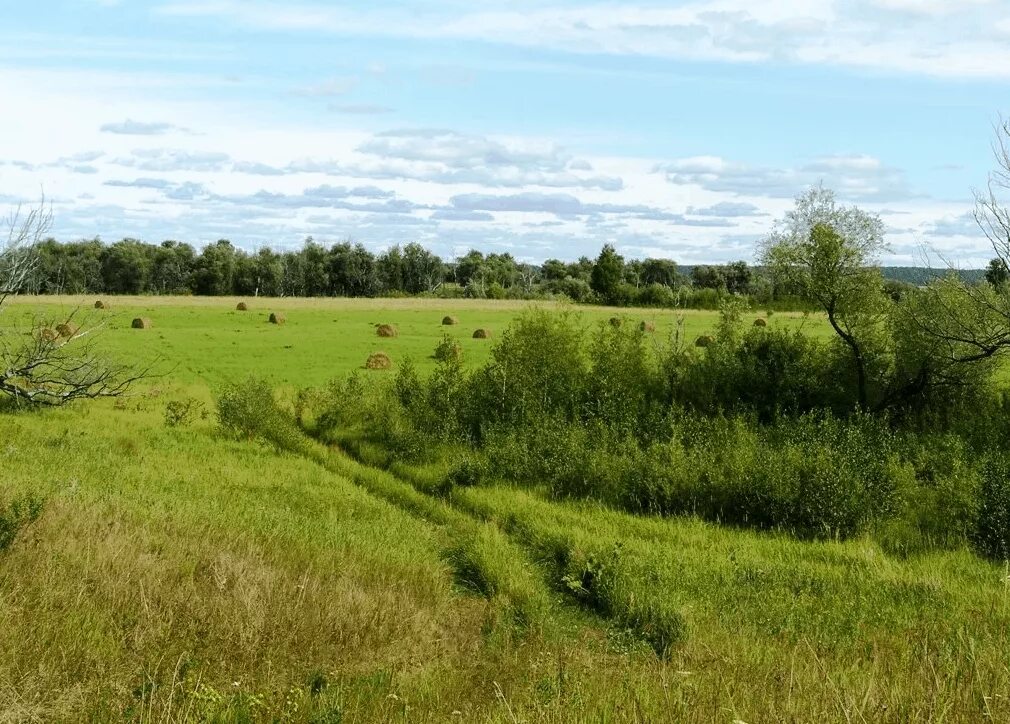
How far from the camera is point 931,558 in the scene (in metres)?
16.2

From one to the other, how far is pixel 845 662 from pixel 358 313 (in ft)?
223

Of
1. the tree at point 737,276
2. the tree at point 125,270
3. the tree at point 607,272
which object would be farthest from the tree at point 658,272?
the tree at point 125,270

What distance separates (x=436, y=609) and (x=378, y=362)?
29.1m

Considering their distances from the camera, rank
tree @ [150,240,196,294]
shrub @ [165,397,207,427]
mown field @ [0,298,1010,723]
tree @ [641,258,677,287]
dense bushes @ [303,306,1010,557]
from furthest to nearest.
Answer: tree @ [641,258,677,287]
tree @ [150,240,196,294]
shrub @ [165,397,207,427]
dense bushes @ [303,306,1010,557]
mown field @ [0,298,1010,723]

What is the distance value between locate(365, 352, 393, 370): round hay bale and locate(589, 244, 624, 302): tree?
241ft

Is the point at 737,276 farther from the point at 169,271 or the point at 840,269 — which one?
the point at 840,269

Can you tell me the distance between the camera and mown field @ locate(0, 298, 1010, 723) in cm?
762

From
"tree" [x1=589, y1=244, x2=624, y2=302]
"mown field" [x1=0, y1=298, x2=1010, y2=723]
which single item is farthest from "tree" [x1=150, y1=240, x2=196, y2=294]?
"mown field" [x1=0, y1=298, x2=1010, y2=723]

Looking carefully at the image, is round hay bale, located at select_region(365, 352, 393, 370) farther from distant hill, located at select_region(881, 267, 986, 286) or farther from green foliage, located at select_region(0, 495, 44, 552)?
green foliage, located at select_region(0, 495, 44, 552)

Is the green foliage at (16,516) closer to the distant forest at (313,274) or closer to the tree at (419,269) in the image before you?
the distant forest at (313,274)

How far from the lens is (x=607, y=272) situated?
376 feet

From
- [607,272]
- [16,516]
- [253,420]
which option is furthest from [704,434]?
[607,272]

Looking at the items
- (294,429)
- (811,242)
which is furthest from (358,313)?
(811,242)

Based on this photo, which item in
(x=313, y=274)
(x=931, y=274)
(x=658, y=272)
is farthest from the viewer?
(x=658, y=272)
